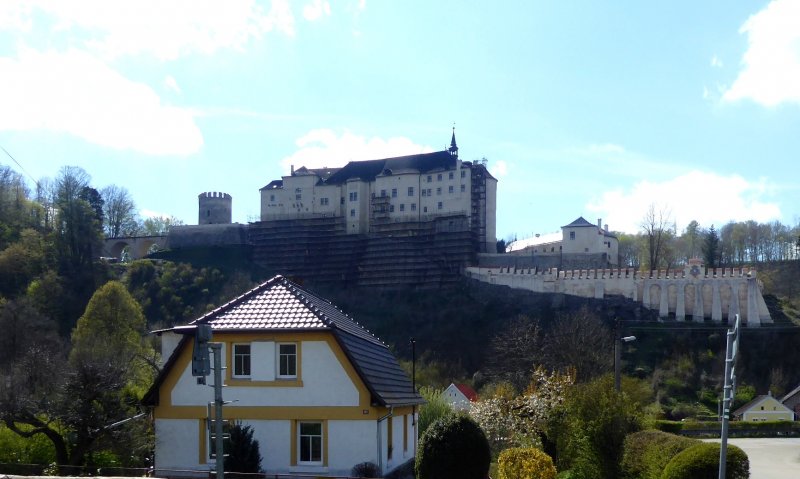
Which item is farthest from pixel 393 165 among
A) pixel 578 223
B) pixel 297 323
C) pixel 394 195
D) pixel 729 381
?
pixel 729 381

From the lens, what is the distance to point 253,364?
20781mm

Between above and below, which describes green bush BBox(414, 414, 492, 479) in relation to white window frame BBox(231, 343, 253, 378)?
below

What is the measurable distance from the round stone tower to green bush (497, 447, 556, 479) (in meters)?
107

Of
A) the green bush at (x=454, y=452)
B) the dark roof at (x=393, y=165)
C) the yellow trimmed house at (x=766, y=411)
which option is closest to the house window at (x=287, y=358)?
the green bush at (x=454, y=452)

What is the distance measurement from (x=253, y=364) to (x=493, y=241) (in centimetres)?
9016

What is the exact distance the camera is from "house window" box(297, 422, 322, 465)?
2041 cm

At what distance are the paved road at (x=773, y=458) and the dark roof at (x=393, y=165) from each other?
67.5m

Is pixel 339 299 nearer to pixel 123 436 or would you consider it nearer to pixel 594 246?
pixel 594 246

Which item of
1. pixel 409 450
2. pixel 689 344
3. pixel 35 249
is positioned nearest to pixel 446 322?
pixel 689 344

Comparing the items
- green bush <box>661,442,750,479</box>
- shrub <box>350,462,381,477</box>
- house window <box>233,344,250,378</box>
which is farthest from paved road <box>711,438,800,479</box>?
house window <box>233,344,250,378</box>

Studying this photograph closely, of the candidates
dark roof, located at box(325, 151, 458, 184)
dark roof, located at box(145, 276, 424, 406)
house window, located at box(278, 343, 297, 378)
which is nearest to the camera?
dark roof, located at box(145, 276, 424, 406)

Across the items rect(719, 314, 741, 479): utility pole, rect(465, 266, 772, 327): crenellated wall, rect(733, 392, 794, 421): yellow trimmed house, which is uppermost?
rect(719, 314, 741, 479): utility pole

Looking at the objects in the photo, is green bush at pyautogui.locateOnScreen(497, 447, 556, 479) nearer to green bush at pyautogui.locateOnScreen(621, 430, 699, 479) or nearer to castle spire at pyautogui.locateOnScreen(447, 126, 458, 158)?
green bush at pyautogui.locateOnScreen(621, 430, 699, 479)

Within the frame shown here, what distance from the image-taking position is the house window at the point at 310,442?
2041cm
